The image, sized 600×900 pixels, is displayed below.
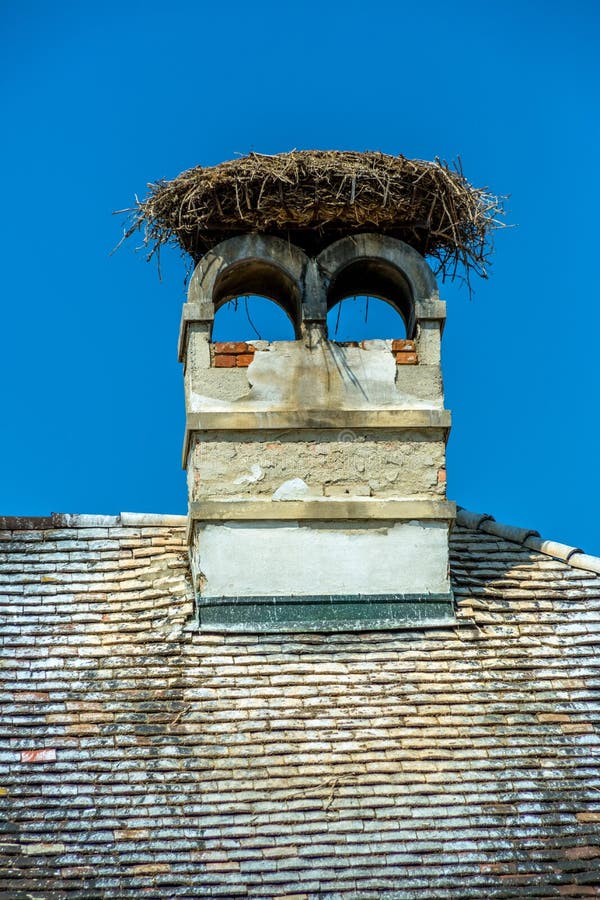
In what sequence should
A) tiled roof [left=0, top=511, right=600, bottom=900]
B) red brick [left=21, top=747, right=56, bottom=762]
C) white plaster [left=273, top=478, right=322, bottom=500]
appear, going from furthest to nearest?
white plaster [left=273, top=478, right=322, bottom=500] < red brick [left=21, top=747, right=56, bottom=762] < tiled roof [left=0, top=511, right=600, bottom=900]

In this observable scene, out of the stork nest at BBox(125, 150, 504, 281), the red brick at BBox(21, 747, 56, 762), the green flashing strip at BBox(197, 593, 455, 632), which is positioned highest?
the stork nest at BBox(125, 150, 504, 281)

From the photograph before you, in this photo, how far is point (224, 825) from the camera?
7957 mm

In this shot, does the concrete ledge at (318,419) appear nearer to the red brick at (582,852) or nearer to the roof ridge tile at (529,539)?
the roof ridge tile at (529,539)

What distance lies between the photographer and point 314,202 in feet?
32.7

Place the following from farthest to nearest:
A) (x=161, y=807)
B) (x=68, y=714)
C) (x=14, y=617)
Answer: (x=14, y=617) < (x=68, y=714) < (x=161, y=807)

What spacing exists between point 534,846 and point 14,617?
11.9 feet

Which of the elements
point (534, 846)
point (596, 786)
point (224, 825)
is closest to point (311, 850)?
point (224, 825)

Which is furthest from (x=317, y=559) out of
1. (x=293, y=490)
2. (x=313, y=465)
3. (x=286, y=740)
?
(x=286, y=740)

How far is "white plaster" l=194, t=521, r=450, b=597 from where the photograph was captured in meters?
9.51

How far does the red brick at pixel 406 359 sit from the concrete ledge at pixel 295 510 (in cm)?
100

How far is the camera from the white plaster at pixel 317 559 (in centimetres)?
951

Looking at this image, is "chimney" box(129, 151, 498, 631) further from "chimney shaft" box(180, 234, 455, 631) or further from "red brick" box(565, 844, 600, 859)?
"red brick" box(565, 844, 600, 859)

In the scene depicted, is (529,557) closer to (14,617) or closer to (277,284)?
(277,284)

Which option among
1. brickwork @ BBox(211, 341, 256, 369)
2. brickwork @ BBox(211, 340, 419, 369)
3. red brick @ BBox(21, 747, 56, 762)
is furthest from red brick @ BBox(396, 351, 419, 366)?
red brick @ BBox(21, 747, 56, 762)
